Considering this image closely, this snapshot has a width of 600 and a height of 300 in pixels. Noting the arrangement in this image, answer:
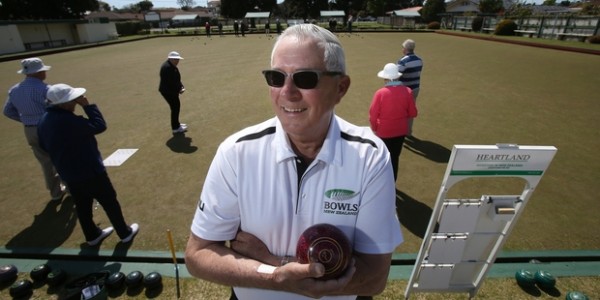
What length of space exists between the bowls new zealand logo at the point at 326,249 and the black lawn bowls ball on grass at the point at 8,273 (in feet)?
12.2

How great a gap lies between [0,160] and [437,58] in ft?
65.3

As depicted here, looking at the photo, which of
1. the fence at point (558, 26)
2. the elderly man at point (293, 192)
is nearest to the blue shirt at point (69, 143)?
the elderly man at point (293, 192)

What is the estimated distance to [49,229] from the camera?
4.29m

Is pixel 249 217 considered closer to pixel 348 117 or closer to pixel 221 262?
pixel 221 262

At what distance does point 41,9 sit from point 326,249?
194 ft

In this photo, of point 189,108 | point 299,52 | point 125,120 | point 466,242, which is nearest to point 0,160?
point 125,120

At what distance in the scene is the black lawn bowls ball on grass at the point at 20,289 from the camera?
3.06 metres

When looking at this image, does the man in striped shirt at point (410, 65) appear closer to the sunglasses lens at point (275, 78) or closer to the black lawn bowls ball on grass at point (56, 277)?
the sunglasses lens at point (275, 78)

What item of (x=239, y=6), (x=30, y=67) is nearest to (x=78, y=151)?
(x=30, y=67)

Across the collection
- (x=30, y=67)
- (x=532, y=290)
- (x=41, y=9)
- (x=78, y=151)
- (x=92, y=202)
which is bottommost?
(x=532, y=290)

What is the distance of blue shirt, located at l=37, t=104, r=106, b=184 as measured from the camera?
10.9 feet

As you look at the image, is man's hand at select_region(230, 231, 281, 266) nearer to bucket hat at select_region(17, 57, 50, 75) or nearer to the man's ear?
the man's ear

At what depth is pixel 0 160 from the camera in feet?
21.0

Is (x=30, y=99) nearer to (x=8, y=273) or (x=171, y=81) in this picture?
(x=8, y=273)
